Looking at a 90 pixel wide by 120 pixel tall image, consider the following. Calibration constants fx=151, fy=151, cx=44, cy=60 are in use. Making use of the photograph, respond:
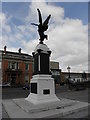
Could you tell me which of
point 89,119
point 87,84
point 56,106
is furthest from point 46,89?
point 87,84

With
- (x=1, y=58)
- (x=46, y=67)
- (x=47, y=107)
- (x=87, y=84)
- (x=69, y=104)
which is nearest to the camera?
(x=47, y=107)

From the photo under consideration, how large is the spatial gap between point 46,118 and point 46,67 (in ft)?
13.6

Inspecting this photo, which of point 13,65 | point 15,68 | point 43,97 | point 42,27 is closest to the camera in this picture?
point 43,97

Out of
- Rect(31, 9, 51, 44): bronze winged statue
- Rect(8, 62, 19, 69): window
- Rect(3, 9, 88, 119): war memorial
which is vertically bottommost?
Rect(3, 9, 88, 119): war memorial

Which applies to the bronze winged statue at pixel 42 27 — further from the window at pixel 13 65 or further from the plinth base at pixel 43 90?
the window at pixel 13 65

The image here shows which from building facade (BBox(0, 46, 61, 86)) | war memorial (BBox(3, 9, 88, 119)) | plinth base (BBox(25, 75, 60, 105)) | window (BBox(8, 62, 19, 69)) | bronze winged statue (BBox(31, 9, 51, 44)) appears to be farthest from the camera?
window (BBox(8, 62, 19, 69))

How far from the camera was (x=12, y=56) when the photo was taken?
A: 145 ft

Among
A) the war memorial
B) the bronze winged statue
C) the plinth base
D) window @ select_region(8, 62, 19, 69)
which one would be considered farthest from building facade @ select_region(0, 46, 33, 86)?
the plinth base

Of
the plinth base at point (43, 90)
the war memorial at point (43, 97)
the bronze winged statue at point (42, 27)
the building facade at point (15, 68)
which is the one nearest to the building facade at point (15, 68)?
the building facade at point (15, 68)

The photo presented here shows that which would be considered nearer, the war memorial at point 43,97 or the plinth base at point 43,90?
the war memorial at point 43,97

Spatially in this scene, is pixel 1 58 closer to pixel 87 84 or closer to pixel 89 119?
pixel 87 84

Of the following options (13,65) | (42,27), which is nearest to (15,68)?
(13,65)

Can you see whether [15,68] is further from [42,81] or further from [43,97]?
[43,97]

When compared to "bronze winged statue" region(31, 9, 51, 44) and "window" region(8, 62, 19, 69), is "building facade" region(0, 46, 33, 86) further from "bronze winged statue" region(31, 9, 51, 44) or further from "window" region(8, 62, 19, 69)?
"bronze winged statue" region(31, 9, 51, 44)
